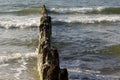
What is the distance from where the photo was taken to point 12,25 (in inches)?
800

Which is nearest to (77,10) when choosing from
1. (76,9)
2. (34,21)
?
(76,9)

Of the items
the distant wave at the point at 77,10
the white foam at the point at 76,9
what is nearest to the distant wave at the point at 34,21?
the distant wave at the point at 77,10

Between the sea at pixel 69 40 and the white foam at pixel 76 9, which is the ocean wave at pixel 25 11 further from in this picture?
the white foam at pixel 76 9

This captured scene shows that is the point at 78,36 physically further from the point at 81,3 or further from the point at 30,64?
the point at 81,3

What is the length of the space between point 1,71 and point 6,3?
18.5 metres

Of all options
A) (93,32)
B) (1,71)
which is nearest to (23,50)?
(1,71)

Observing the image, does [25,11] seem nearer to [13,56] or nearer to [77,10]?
[77,10]

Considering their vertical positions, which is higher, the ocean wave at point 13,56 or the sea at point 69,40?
the ocean wave at point 13,56

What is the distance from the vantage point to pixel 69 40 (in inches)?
601

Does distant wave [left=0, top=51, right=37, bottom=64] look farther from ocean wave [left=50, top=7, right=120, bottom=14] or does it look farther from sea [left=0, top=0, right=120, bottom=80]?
ocean wave [left=50, top=7, right=120, bottom=14]

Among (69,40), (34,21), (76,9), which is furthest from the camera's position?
(76,9)

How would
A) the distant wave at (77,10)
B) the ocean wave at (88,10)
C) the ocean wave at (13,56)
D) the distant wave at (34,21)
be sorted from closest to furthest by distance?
the ocean wave at (13,56) → the distant wave at (34,21) → the distant wave at (77,10) → the ocean wave at (88,10)

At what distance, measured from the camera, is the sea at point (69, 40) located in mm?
10523

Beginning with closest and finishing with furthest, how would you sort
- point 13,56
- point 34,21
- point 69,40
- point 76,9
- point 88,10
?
point 13,56, point 69,40, point 34,21, point 88,10, point 76,9
